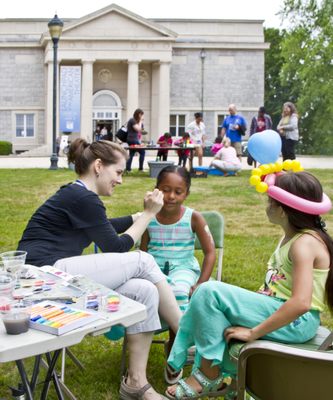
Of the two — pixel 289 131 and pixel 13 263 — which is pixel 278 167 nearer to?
pixel 13 263

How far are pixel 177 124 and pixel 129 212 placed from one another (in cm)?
3290

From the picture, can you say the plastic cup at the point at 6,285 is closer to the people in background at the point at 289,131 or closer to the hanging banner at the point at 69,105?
the people in background at the point at 289,131

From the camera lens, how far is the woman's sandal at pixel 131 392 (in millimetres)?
3141

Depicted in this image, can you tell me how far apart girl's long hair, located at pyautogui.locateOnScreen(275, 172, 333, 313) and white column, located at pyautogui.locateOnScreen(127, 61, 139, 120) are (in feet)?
123

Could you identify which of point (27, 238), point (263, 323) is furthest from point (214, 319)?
point (27, 238)

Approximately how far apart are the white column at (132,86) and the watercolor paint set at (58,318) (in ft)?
125

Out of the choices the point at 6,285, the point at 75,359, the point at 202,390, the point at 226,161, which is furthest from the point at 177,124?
the point at 6,285

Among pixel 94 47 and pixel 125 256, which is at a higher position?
pixel 94 47

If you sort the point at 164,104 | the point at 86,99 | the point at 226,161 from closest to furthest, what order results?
the point at 226,161, the point at 86,99, the point at 164,104

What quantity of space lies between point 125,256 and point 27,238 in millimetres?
596

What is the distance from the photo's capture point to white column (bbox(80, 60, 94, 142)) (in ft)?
130

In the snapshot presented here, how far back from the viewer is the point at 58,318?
2.19 meters

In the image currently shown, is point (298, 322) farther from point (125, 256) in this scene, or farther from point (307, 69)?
point (307, 69)

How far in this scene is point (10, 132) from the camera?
41.8 meters
